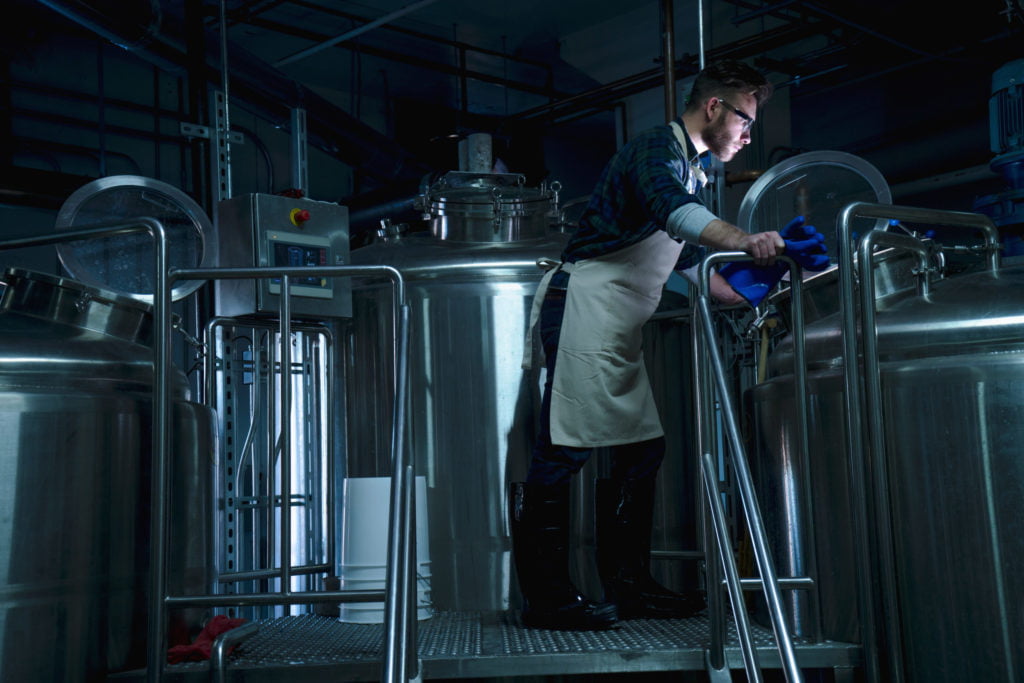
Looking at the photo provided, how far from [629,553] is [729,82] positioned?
135 centimetres

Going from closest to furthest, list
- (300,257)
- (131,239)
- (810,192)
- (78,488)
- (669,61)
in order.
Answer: (78,488), (131,239), (810,192), (300,257), (669,61)

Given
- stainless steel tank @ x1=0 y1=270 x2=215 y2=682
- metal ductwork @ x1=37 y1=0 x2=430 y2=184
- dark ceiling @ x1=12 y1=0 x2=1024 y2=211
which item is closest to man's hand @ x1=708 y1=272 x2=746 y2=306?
stainless steel tank @ x1=0 y1=270 x2=215 y2=682

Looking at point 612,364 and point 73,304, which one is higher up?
point 73,304

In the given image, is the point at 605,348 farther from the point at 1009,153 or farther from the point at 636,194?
the point at 1009,153

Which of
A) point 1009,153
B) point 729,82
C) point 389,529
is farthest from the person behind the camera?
point 1009,153

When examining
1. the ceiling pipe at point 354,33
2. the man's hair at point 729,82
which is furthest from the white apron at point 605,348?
the ceiling pipe at point 354,33

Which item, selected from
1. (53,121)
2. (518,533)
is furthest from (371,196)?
(518,533)

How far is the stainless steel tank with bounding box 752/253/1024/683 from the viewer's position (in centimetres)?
231

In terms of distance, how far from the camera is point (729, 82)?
9.19ft

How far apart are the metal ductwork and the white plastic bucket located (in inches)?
106

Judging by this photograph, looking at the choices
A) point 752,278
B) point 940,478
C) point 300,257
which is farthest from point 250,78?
point 940,478

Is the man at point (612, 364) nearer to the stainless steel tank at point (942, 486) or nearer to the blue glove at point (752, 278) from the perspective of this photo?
the blue glove at point (752, 278)

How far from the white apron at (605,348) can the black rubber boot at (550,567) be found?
7.0 inches

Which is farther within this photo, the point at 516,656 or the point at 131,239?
the point at 131,239
